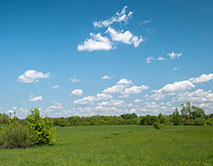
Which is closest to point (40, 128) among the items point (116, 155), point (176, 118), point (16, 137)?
point (16, 137)

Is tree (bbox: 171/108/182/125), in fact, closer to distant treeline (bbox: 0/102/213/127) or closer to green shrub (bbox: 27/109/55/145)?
distant treeline (bbox: 0/102/213/127)

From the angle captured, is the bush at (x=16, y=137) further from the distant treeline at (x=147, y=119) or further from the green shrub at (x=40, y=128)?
the distant treeline at (x=147, y=119)

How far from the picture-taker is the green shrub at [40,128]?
2893 cm

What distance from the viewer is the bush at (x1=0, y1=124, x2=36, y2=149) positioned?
27.4 meters

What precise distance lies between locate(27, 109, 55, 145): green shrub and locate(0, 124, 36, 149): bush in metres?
0.78

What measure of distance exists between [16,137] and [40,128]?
306cm

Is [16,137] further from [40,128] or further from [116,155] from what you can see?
[116,155]

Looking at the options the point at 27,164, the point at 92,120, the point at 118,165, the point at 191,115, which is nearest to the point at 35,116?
the point at 27,164

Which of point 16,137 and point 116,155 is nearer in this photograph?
point 116,155

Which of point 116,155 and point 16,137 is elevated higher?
point 16,137

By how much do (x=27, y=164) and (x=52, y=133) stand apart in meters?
15.9

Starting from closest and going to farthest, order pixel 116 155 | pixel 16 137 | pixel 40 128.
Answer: pixel 116 155 → pixel 16 137 → pixel 40 128

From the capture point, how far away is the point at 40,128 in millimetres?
29031

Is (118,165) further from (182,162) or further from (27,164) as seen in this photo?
(27,164)
